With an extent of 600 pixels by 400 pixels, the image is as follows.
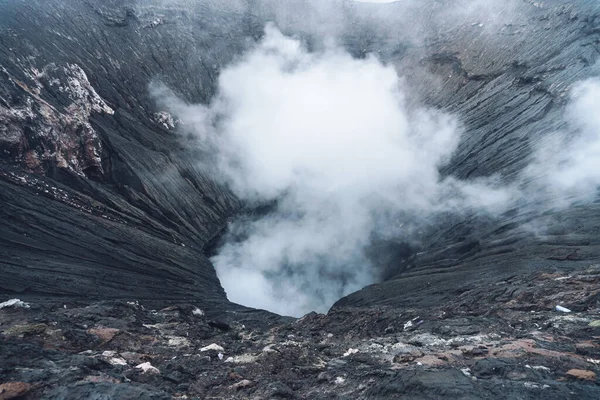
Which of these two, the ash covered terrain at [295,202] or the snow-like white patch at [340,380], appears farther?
the ash covered terrain at [295,202]

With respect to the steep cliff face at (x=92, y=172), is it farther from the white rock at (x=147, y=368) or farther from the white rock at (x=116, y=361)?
the white rock at (x=147, y=368)

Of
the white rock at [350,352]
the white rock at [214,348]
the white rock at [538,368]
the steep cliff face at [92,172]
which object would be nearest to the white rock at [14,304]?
the steep cliff face at [92,172]

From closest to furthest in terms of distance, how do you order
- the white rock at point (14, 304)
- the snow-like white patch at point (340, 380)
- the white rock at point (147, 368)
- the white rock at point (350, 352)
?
the snow-like white patch at point (340, 380)
the white rock at point (147, 368)
the white rock at point (350, 352)
the white rock at point (14, 304)

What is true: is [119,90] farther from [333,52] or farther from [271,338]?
[333,52]

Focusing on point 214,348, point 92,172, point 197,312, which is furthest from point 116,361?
point 92,172

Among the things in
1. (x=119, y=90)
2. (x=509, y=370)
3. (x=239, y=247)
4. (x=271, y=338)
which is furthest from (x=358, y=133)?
(x=509, y=370)

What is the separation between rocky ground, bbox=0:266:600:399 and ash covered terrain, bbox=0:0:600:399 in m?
0.07

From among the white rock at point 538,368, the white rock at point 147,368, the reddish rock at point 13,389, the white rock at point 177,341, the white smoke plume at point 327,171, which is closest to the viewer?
the reddish rock at point 13,389

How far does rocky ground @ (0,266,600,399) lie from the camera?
22.2ft

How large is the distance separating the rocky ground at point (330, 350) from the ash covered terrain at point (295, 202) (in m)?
0.07

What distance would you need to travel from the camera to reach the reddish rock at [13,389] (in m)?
6.05

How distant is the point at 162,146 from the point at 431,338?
19211 millimetres

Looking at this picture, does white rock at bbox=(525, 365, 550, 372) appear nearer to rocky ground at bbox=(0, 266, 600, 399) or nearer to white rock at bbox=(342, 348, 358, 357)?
rocky ground at bbox=(0, 266, 600, 399)

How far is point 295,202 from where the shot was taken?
30.1 metres
